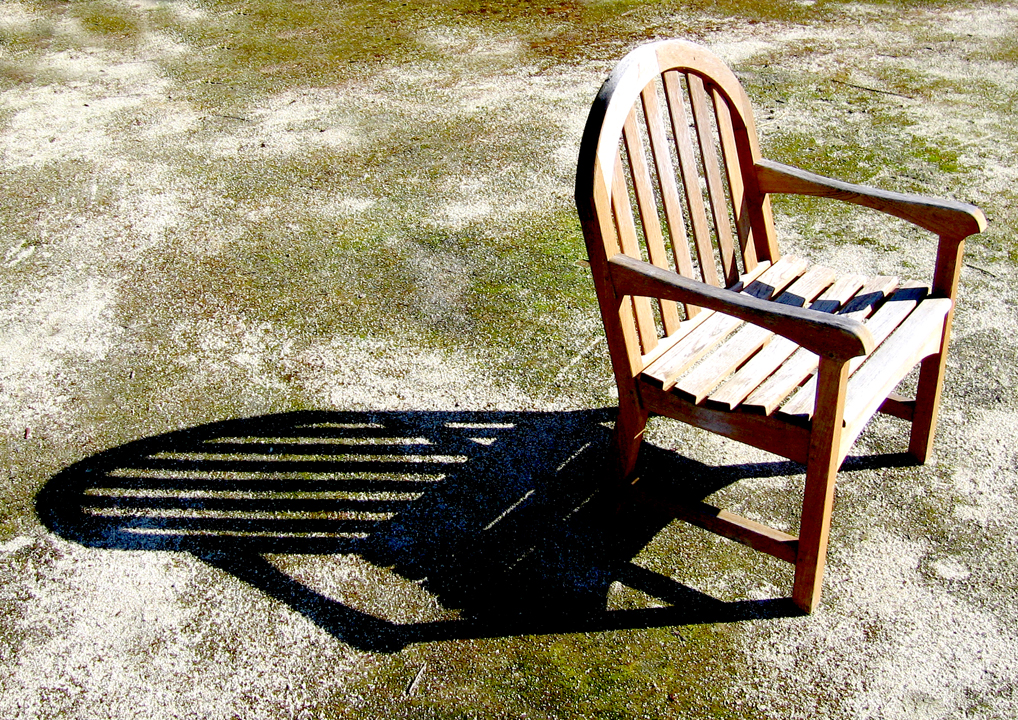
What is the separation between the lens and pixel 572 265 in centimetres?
414

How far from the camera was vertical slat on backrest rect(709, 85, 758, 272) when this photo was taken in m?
2.94

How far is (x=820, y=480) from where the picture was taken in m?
2.36

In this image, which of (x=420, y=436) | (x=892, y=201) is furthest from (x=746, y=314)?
(x=420, y=436)

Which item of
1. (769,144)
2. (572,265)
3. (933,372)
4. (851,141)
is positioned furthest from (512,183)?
(933,372)

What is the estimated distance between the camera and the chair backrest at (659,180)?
7.97 ft

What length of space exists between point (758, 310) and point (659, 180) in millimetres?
687

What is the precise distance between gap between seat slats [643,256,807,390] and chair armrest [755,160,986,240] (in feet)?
0.89

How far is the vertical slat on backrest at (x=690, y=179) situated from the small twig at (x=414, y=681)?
1418 mm

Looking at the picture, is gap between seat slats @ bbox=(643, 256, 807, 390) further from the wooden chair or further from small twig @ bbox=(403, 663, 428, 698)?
small twig @ bbox=(403, 663, 428, 698)

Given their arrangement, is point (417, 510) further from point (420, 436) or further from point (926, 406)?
point (926, 406)

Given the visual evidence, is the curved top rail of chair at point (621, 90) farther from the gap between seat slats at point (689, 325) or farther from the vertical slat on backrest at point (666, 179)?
the gap between seat slats at point (689, 325)

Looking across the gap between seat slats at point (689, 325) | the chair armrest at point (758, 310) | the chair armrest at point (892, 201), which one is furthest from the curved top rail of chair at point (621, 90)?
the gap between seat slats at point (689, 325)

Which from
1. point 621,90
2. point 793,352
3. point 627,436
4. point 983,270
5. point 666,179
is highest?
point 621,90

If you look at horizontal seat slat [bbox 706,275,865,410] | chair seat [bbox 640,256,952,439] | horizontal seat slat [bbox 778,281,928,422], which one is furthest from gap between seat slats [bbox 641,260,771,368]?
horizontal seat slat [bbox 778,281,928,422]
